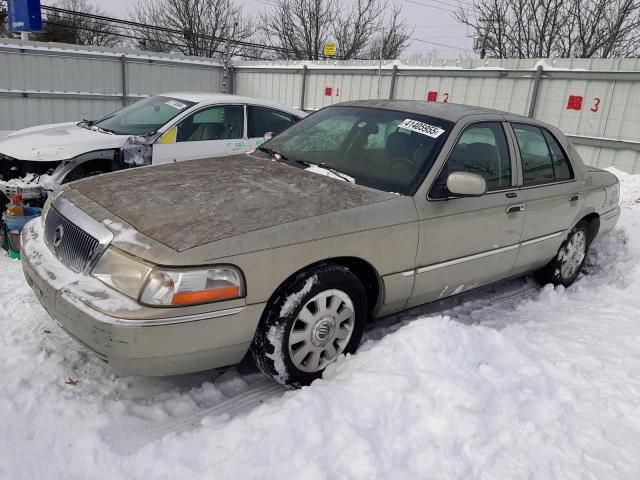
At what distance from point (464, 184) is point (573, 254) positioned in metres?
2.30

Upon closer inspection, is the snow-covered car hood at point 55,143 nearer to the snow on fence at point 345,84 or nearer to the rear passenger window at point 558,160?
the rear passenger window at point 558,160

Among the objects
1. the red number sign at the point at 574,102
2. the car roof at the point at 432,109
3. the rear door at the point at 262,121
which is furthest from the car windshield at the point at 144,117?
the red number sign at the point at 574,102

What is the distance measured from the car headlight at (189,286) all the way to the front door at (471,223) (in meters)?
1.36

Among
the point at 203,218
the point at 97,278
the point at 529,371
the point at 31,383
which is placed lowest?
the point at 31,383

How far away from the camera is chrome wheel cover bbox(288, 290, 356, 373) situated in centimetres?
293

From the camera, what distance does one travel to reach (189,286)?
246 centimetres

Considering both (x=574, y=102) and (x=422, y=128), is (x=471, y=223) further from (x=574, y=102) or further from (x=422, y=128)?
(x=574, y=102)

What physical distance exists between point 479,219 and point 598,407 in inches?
54.3

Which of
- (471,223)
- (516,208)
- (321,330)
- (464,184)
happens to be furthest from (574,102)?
(321,330)

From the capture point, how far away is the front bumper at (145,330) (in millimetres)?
2416

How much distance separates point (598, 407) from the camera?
2.90 m

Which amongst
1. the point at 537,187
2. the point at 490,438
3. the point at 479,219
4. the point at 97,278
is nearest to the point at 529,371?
the point at 490,438

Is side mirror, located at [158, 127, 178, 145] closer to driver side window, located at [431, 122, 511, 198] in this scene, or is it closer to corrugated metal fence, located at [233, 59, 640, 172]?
driver side window, located at [431, 122, 511, 198]

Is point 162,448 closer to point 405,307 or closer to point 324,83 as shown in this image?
point 405,307
